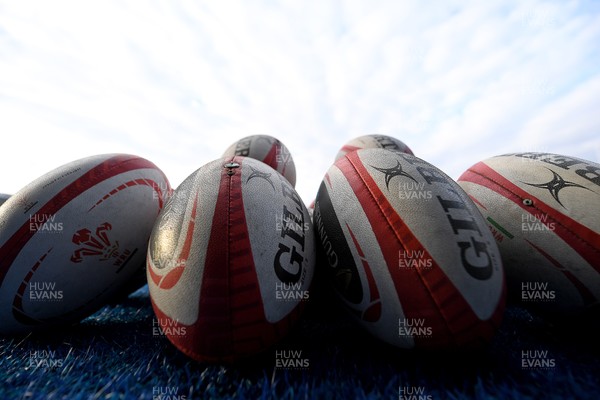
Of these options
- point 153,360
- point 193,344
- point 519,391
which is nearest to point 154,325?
point 153,360

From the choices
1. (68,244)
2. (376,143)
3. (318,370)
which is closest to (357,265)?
(318,370)

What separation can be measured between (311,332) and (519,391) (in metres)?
1.05

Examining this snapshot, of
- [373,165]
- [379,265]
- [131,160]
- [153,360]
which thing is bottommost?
[153,360]

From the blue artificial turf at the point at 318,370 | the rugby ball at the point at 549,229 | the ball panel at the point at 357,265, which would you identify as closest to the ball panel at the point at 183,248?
the blue artificial turf at the point at 318,370

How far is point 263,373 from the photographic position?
1382mm

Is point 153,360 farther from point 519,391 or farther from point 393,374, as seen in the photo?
point 519,391

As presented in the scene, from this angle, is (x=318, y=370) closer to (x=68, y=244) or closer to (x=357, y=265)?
(x=357, y=265)

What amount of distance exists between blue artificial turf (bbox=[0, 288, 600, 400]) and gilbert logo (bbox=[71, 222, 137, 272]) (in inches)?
20.9

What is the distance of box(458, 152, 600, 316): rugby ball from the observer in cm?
156

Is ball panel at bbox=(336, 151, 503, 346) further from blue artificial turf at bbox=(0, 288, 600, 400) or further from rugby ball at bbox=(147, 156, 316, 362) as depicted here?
rugby ball at bbox=(147, 156, 316, 362)

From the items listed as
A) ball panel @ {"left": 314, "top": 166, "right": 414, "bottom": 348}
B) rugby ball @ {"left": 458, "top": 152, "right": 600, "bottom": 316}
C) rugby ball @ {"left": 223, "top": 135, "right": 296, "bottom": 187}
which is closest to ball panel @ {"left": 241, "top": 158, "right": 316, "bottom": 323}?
ball panel @ {"left": 314, "top": 166, "right": 414, "bottom": 348}

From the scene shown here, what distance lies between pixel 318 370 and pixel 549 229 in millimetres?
1500

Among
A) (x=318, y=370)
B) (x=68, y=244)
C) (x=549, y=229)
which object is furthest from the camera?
(x=68, y=244)

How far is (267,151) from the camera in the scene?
3.52 m
